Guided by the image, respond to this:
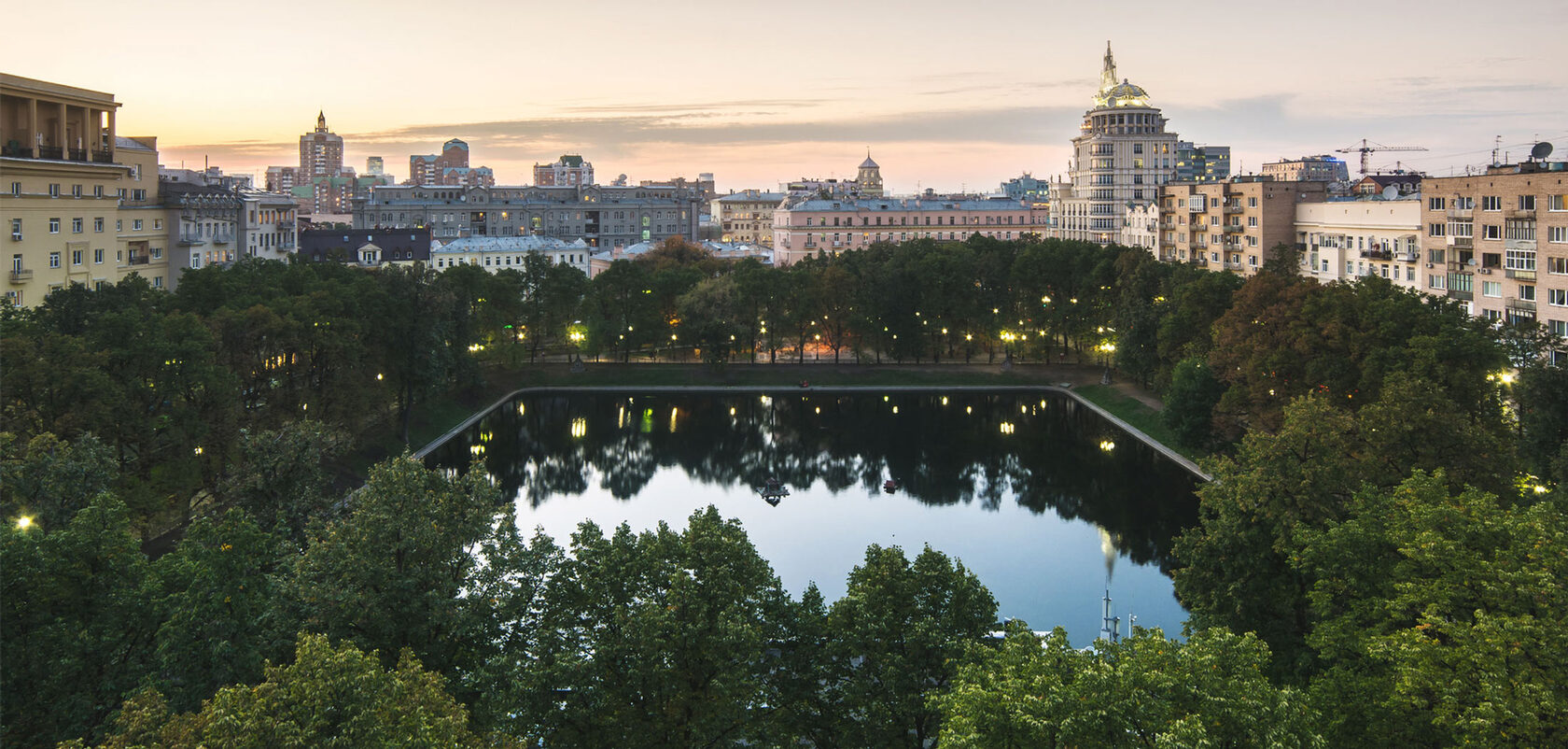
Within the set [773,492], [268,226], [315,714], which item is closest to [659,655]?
[315,714]

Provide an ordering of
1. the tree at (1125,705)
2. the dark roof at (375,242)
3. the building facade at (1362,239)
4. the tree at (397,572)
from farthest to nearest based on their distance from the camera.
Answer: the dark roof at (375,242), the building facade at (1362,239), the tree at (397,572), the tree at (1125,705)

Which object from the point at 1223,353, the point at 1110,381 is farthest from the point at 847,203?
the point at 1223,353

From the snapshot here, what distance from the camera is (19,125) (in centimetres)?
5100

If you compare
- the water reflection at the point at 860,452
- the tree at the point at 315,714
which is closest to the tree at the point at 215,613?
the tree at the point at 315,714

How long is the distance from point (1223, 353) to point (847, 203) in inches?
3632

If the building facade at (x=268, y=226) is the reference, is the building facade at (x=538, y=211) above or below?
above

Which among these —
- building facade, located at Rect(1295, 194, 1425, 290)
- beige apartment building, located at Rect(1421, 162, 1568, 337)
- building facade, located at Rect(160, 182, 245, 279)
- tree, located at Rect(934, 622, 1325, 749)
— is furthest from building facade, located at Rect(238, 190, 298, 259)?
beige apartment building, located at Rect(1421, 162, 1568, 337)

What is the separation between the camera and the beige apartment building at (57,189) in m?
49.3

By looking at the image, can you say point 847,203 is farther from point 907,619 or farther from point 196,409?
point 907,619

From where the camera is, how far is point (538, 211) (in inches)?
6821

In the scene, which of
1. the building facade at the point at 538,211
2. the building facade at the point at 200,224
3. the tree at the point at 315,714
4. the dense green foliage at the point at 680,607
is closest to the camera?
the tree at the point at 315,714

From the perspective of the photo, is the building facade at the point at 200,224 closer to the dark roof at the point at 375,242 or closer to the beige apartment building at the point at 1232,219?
the dark roof at the point at 375,242

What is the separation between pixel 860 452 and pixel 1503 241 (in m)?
33.1

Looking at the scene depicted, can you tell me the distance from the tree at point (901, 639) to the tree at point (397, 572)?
8.13 metres
